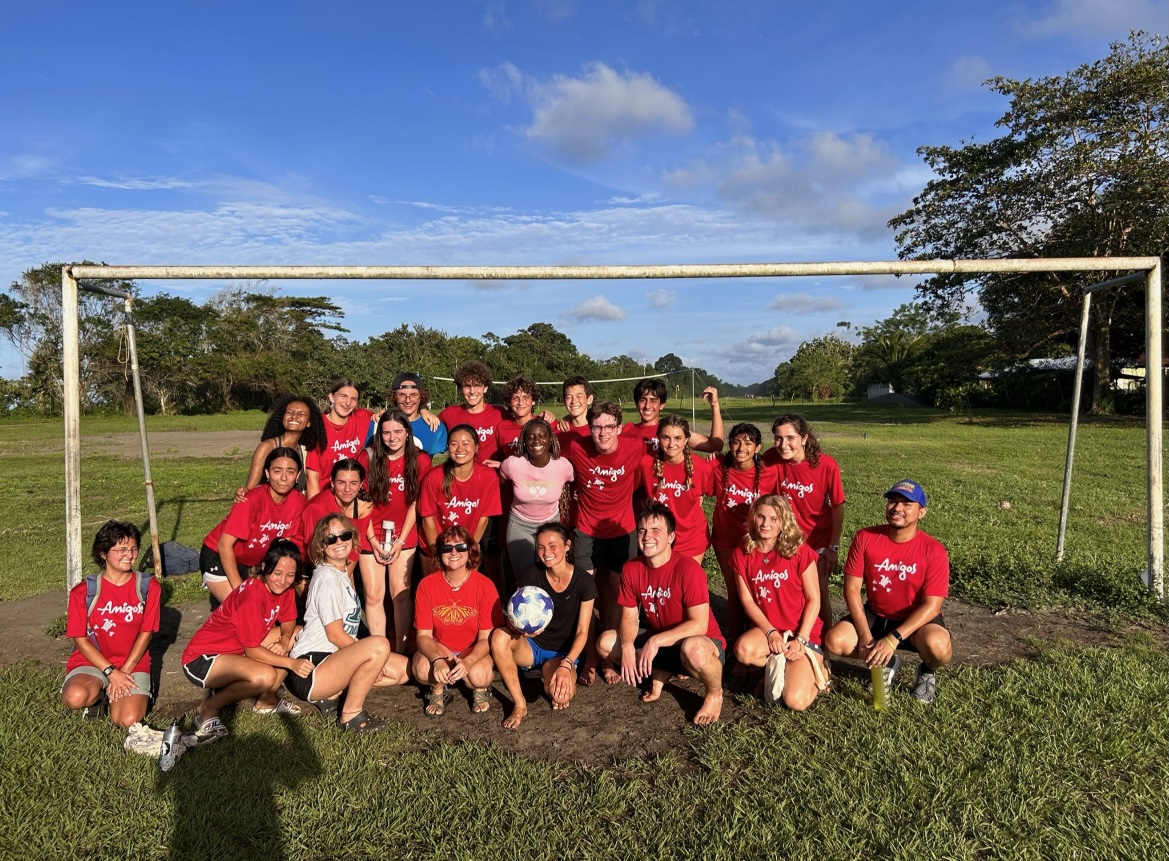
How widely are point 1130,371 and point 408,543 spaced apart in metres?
37.9

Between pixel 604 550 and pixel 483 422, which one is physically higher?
pixel 483 422

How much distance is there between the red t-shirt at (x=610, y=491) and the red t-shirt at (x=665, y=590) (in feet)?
2.26

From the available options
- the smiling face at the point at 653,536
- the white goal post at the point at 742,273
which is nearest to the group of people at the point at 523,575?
the smiling face at the point at 653,536

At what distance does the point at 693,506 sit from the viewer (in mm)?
4734

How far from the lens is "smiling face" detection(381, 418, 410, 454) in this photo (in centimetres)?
Result: 480

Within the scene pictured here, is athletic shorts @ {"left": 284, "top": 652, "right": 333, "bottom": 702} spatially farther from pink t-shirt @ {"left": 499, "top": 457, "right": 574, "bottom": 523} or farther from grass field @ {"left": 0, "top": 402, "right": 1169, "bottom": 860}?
pink t-shirt @ {"left": 499, "top": 457, "right": 574, "bottom": 523}

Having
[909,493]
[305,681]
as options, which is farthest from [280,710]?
[909,493]

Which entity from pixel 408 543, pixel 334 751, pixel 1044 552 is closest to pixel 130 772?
pixel 334 751

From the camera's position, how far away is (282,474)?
4.56 m

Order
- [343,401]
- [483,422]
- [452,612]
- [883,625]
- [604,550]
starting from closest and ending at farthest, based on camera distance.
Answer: [452,612]
[883,625]
[604,550]
[343,401]
[483,422]

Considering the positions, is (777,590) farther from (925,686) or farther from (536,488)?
(536,488)

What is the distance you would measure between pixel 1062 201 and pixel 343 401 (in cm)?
2510

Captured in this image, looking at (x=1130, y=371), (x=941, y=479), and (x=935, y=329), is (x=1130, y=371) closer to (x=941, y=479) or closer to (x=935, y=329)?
(x=941, y=479)

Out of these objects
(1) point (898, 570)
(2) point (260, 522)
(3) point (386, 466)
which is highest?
(3) point (386, 466)
